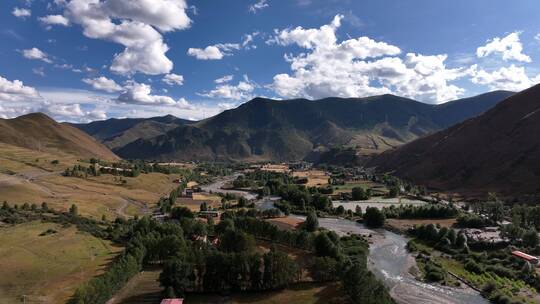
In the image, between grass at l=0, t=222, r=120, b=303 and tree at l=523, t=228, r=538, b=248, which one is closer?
grass at l=0, t=222, r=120, b=303

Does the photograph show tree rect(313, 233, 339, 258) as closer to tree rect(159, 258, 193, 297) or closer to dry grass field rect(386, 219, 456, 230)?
tree rect(159, 258, 193, 297)

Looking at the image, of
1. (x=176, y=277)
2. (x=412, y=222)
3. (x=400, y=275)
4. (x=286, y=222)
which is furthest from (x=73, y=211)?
(x=412, y=222)

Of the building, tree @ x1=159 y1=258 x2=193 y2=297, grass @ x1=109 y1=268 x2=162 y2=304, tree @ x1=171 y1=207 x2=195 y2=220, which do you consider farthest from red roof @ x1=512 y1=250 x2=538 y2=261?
tree @ x1=171 y1=207 x2=195 y2=220

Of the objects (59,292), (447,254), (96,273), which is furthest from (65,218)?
(447,254)

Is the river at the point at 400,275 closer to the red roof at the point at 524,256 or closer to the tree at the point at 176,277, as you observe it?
the red roof at the point at 524,256

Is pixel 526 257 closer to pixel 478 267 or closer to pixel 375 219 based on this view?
pixel 478 267

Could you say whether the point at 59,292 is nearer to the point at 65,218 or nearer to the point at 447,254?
the point at 65,218
